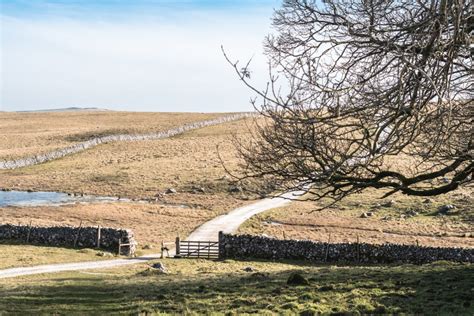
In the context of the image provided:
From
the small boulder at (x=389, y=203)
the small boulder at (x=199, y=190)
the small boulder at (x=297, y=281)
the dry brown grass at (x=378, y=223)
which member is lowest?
the small boulder at (x=297, y=281)

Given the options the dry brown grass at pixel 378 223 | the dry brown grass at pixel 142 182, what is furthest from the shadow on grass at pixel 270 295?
the dry brown grass at pixel 142 182

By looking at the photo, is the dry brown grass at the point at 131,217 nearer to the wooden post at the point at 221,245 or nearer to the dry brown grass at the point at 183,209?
the dry brown grass at the point at 183,209

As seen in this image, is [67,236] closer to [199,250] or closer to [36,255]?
[36,255]

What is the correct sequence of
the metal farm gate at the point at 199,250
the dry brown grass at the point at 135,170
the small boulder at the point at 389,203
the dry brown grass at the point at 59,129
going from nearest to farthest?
1. the metal farm gate at the point at 199,250
2. the small boulder at the point at 389,203
3. the dry brown grass at the point at 135,170
4. the dry brown grass at the point at 59,129

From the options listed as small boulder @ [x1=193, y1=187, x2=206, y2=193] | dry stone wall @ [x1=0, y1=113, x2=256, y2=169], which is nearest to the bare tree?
small boulder @ [x1=193, y1=187, x2=206, y2=193]

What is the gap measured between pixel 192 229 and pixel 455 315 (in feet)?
92.7

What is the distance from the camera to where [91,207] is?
43688 mm

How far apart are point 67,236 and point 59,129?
8152 cm

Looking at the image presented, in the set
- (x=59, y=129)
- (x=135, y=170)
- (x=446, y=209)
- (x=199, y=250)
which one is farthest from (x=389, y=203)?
(x=59, y=129)

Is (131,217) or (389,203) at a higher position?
(389,203)

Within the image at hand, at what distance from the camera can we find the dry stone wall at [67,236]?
1247 inches

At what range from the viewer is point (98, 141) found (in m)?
85.6

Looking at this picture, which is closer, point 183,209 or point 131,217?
point 131,217

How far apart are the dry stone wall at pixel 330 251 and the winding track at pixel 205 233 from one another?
2.72 m
